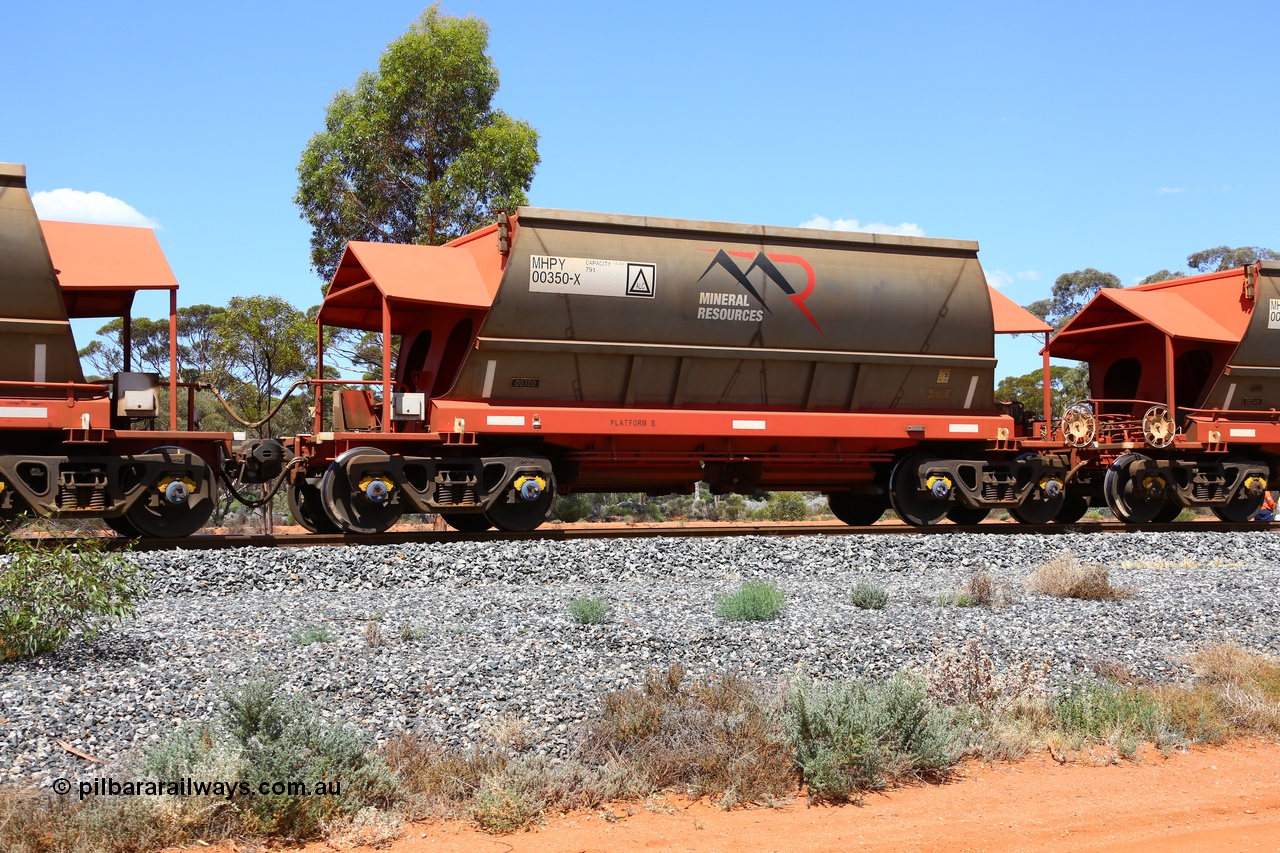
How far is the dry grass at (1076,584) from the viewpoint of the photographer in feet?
32.0

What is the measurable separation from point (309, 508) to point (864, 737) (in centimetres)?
950

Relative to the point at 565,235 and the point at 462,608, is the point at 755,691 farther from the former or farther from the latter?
the point at 565,235

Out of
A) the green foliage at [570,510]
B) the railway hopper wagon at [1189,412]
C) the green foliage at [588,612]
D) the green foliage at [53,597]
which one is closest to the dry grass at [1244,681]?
the green foliage at [588,612]

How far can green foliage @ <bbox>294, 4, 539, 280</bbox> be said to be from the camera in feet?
80.0

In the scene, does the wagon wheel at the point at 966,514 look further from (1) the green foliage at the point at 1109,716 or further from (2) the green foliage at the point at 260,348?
(2) the green foliage at the point at 260,348

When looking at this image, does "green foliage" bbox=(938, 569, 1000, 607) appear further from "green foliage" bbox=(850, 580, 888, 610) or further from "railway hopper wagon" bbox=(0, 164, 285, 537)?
"railway hopper wagon" bbox=(0, 164, 285, 537)

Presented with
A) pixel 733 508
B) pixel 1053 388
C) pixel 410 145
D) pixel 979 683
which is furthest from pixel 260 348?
pixel 1053 388

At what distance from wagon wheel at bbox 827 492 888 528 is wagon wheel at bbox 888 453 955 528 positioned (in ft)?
3.91

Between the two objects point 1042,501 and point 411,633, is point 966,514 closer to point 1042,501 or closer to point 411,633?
point 1042,501

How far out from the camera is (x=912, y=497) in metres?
15.1

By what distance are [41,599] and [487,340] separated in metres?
6.43

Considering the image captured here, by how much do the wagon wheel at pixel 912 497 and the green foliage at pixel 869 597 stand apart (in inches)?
230

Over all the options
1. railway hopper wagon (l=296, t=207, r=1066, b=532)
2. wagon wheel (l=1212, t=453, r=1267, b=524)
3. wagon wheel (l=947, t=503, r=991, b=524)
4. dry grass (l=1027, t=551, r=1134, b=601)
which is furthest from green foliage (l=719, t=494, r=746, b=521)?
dry grass (l=1027, t=551, r=1134, b=601)

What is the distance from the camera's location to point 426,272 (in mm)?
12797
